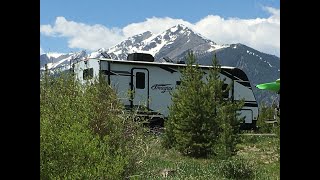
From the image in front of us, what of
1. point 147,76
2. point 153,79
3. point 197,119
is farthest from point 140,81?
point 197,119

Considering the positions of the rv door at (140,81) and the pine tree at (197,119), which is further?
the rv door at (140,81)

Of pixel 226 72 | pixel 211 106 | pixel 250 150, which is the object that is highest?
pixel 226 72

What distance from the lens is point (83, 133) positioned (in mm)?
4824

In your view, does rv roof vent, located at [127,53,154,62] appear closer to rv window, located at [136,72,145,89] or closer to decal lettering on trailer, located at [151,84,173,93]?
rv window, located at [136,72,145,89]

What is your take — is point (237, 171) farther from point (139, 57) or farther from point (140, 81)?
point (139, 57)

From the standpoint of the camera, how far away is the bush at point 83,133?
469 centimetres

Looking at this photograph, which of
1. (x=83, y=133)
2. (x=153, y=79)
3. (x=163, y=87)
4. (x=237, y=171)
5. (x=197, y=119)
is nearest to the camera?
(x=83, y=133)

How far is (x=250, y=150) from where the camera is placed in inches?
553

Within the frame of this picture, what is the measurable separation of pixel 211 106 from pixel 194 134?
3.04 feet

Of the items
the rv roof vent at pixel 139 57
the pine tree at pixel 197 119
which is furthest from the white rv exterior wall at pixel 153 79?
the pine tree at pixel 197 119

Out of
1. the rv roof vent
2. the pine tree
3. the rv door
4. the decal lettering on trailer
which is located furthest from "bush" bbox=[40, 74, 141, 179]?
the rv roof vent

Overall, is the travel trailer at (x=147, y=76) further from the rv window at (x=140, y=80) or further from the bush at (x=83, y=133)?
the bush at (x=83, y=133)
